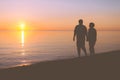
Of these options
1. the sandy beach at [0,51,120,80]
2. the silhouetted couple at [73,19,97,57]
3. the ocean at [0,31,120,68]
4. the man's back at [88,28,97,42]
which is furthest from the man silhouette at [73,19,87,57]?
the ocean at [0,31,120,68]

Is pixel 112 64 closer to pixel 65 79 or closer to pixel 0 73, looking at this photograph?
pixel 65 79

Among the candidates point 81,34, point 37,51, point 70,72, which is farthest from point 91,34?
point 37,51

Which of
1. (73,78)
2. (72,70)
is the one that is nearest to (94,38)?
(72,70)

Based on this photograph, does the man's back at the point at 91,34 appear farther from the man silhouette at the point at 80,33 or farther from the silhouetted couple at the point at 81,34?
the man silhouette at the point at 80,33

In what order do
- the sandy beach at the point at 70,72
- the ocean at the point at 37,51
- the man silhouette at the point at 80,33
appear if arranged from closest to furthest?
the sandy beach at the point at 70,72 < the man silhouette at the point at 80,33 < the ocean at the point at 37,51

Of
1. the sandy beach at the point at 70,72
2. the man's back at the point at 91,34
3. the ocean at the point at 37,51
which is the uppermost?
the man's back at the point at 91,34

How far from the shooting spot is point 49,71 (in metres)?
10.0

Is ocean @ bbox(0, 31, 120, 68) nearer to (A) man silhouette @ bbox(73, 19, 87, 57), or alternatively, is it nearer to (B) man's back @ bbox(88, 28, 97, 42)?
(B) man's back @ bbox(88, 28, 97, 42)

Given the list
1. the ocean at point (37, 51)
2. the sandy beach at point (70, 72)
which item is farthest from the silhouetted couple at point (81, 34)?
the ocean at point (37, 51)

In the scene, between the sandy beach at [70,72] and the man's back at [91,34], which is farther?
the man's back at [91,34]

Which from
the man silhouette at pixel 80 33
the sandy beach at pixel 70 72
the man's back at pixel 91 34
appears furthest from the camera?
the man's back at pixel 91 34

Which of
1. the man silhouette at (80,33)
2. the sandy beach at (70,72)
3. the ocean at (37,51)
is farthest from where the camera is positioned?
the ocean at (37,51)

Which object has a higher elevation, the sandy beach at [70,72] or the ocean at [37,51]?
the sandy beach at [70,72]

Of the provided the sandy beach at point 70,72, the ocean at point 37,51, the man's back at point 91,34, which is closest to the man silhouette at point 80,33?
the man's back at point 91,34
